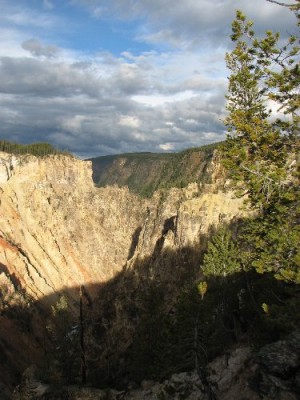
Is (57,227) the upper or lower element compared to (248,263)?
lower

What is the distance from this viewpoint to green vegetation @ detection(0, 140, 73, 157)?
136250 mm

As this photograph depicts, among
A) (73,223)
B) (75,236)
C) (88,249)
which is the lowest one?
(88,249)

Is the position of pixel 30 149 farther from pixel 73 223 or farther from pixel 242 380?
pixel 242 380

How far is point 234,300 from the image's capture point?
119 feet

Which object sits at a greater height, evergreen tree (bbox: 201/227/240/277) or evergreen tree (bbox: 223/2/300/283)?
evergreen tree (bbox: 223/2/300/283)

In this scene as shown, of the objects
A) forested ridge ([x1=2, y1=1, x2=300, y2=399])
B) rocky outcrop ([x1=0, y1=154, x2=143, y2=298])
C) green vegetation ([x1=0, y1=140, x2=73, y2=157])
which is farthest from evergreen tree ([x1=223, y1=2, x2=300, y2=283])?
green vegetation ([x1=0, y1=140, x2=73, y2=157])

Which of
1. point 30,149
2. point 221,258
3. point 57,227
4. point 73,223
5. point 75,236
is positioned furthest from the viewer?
point 30,149

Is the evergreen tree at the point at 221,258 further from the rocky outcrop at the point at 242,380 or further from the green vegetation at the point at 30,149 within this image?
the green vegetation at the point at 30,149

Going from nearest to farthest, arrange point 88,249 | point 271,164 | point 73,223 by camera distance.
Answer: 1. point 271,164
2. point 73,223
3. point 88,249

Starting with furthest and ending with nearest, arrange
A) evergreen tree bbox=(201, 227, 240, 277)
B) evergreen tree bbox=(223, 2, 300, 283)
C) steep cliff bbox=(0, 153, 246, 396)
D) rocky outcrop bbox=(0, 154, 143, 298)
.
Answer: rocky outcrop bbox=(0, 154, 143, 298)
steep cliff bbox=(0, 153, 246, 396)
evergreen tree bbox=(201, 227, 240, 277)
evergreen tree bbox=(223, 2, 300, 283)

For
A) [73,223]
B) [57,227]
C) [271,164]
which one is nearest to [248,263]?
[271,164]

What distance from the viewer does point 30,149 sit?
140 m

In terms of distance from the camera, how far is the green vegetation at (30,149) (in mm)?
136250

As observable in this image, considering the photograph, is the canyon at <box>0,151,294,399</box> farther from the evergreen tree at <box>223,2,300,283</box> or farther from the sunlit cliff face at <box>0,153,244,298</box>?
the evergreen tree at <box>223,2,300,283</box>
